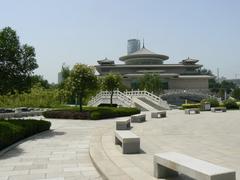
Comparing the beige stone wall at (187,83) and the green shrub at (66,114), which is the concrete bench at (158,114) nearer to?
the green shrub at (66,114)

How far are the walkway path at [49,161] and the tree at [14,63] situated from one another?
3.77 m

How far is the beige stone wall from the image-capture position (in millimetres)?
71062

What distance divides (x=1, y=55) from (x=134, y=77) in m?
53.7

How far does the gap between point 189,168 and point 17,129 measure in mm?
9444

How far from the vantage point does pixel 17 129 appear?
13500 mm

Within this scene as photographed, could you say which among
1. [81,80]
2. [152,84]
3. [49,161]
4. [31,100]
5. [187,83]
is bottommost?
[49,161]

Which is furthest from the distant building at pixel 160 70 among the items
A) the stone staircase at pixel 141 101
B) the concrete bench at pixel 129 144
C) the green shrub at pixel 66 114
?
the concrete bench at pixel 129 144

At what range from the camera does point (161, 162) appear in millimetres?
6957

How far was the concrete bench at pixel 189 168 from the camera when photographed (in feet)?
17.8

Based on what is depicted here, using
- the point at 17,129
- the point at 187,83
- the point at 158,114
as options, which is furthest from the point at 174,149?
the point at 187,83

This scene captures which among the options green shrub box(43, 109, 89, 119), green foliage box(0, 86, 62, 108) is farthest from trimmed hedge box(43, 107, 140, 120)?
green foliage box(0, 86, 62, 108)

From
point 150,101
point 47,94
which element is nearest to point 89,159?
point 150,101

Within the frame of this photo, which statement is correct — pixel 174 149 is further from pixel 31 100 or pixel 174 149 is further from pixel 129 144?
pixel 31 100

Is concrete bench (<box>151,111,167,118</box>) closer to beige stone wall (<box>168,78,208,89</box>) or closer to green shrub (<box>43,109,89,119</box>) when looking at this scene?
green shrub (<box>43,109,89,119</box>)
